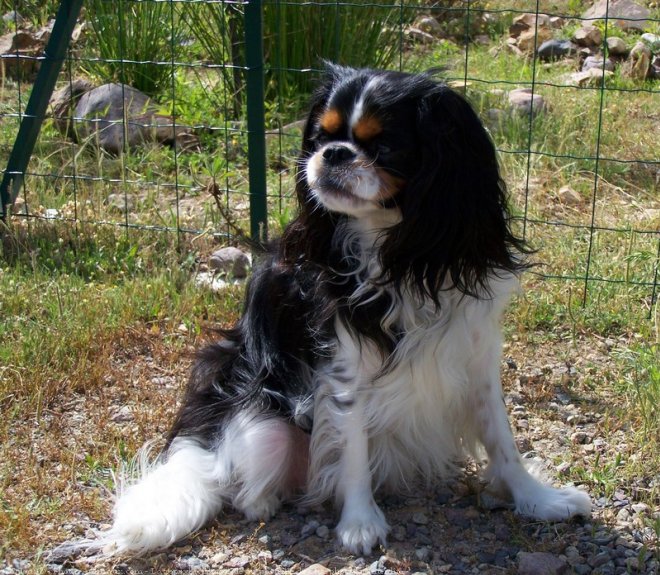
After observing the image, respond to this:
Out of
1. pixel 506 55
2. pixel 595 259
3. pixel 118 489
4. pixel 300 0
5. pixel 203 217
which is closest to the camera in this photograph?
pixel 118 489

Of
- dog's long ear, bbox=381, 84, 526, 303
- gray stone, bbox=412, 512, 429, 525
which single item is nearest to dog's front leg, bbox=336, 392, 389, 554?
gray stone, bbox=412, 512, 429, 525

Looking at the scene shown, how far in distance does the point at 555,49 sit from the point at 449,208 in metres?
5.98

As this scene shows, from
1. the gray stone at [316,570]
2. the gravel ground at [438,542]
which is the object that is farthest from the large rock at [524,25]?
the gray stone at [316,570]

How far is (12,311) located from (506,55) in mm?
4967

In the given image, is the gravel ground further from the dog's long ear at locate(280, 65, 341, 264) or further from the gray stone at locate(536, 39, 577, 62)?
the gray stone at locate(536, 39, 577, 62)

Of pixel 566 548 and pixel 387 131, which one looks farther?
pixel 566 548

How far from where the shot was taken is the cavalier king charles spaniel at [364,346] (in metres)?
2.70

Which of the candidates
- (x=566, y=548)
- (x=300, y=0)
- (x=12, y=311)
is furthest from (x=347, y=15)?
(x=566, y=548)

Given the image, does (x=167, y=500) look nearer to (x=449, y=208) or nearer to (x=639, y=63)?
(x=449, y=208)

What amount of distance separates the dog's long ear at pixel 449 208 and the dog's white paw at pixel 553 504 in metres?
0.71

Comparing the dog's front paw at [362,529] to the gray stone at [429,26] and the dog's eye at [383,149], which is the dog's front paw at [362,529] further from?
the gray stone at [429,26]

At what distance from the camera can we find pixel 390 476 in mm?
3262

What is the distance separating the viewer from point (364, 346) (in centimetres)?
295

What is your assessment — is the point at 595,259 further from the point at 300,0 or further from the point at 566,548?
the point at 300,0
